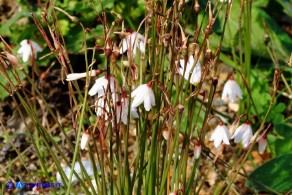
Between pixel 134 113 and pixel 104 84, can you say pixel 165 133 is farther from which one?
pixel 104 84

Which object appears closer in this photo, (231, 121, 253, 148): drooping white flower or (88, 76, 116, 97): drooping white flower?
(88, 76, 116, 97): drooping white flower

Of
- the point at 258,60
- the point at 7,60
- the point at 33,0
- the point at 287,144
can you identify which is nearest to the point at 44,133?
the point at 7,60

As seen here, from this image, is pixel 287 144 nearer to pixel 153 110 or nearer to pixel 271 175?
pixel 271 175

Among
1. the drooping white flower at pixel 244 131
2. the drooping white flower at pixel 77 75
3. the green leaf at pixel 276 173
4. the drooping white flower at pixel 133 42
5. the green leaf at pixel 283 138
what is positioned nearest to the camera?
the drooping white flower at pixel 77 75

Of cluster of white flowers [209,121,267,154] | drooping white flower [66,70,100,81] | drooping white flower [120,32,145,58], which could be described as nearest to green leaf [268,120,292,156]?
cluster of white flowers [209,121,267,154]

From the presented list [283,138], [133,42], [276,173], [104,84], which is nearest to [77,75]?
[104,84]

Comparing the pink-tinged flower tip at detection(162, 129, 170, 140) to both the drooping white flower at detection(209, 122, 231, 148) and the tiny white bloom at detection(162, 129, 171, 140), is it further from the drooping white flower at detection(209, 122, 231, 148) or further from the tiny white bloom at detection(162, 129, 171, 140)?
the drooping white flower at detection(209, 122, 231, 148)

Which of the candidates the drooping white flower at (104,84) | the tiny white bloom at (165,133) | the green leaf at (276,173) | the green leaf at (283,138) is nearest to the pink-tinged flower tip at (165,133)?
the tiny white bloom at (165,133)

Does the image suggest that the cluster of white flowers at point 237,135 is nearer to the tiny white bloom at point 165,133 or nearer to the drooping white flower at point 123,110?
the tiny white bloom at point 165,133
